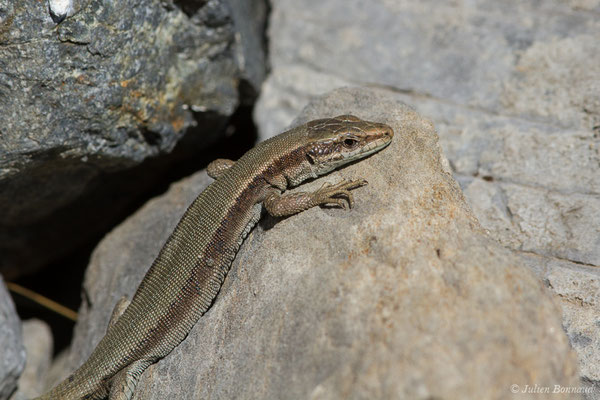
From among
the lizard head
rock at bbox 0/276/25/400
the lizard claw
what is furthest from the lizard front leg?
rock at bbox 0/276/25/400

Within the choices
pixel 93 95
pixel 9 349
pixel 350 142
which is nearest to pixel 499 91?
pixel 350 142

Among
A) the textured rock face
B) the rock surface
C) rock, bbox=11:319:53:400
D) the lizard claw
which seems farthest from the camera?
rock, bbox=11:319:53:400

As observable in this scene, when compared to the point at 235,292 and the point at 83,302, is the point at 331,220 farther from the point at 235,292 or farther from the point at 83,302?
the point at 83,302

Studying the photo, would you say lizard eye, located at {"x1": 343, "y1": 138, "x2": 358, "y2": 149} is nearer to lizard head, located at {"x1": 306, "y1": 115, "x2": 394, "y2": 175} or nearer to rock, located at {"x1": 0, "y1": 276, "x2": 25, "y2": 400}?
lizard head, located at {"x1": 306, "y1": 115, "x2": 394, "y2": 175}

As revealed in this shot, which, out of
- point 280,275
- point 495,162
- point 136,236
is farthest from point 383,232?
point 136,236

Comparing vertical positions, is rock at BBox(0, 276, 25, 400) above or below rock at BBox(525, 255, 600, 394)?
below
